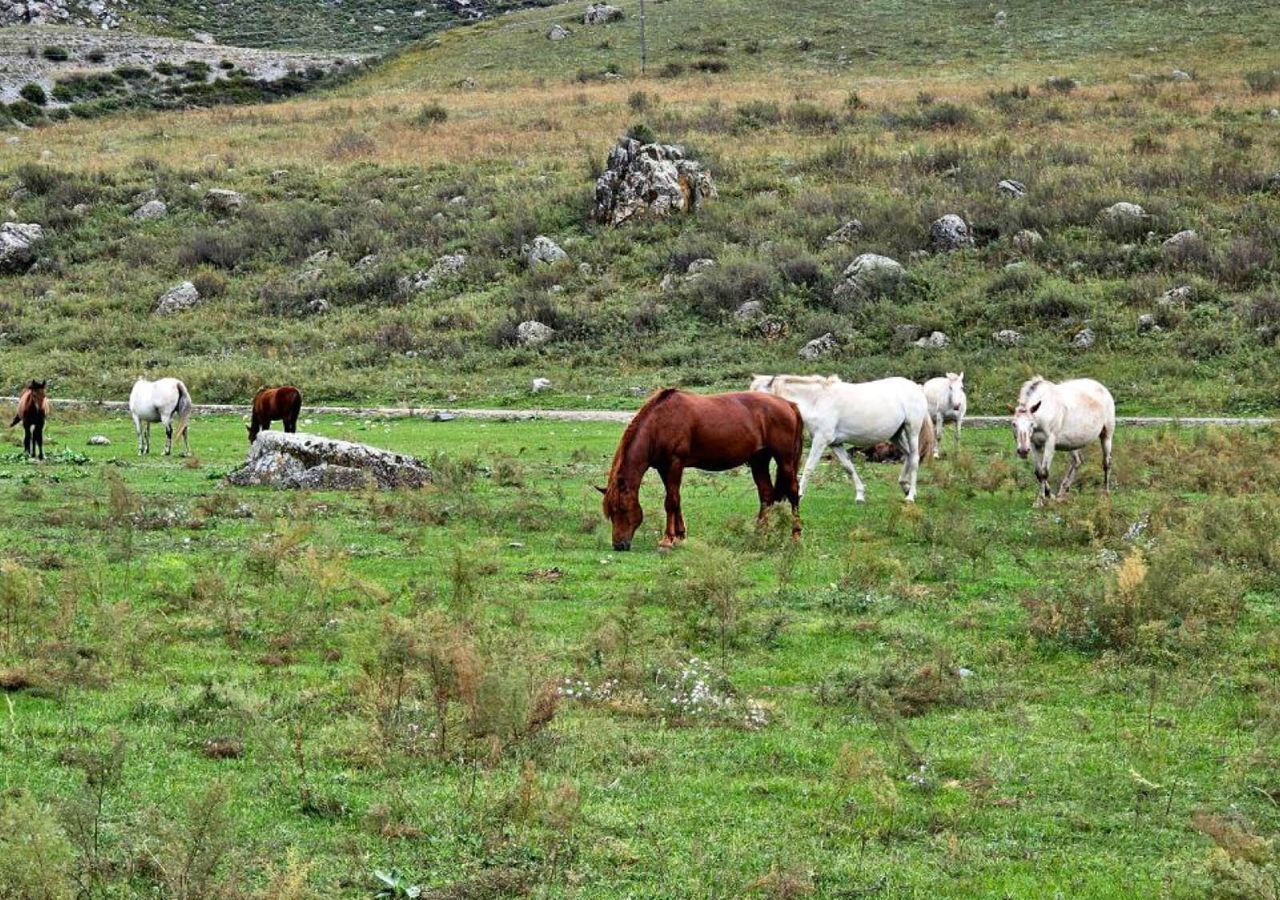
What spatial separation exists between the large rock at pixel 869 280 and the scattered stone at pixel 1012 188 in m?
6.96

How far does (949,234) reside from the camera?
1660 inches

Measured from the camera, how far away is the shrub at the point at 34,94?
86500 mm

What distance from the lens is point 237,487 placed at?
22141 millimetres

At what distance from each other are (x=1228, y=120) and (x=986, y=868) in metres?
51.8

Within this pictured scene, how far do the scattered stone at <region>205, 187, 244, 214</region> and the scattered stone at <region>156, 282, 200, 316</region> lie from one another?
8254 mm

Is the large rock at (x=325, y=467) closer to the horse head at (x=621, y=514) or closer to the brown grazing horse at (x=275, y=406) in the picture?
the horse head at (x=621, y=514)

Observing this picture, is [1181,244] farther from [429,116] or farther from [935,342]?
[429,116]

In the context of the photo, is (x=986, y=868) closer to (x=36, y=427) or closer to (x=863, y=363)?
(x=36, y=427)

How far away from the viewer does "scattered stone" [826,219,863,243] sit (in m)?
44.0

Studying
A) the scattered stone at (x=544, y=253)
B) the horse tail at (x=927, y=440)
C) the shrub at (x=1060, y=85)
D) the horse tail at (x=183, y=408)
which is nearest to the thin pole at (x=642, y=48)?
the shrub at (x=1060, y=85)

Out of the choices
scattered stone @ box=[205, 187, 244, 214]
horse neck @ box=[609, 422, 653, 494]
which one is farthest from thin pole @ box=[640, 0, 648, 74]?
horse neck @ box=[609, 422, 653, 494]

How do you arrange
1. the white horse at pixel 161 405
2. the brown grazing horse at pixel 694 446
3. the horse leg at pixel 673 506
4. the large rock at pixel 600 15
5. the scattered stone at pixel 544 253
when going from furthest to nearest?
the large rock at pixel 600 15, the scattered stone at pixel 544 253, the white horse at pixel 161 405, the horse leg at pixel 673 506, the brown grazing horse at pixel 694 446

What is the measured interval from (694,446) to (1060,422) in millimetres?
6508

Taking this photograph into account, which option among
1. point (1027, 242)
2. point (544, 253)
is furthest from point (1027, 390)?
point (544, 253)
